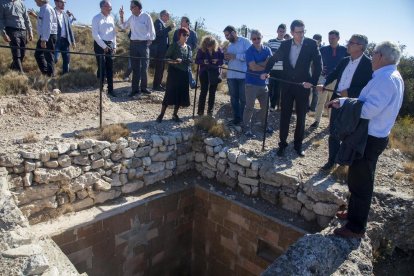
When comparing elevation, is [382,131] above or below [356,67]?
below

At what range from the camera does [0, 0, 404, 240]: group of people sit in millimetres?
3741

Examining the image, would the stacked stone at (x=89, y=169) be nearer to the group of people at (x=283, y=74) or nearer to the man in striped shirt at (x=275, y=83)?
the group of people at (x=283, y=74)

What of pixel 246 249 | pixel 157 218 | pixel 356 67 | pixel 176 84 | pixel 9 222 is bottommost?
pixel 246 249

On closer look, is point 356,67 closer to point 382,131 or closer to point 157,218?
point 382,131

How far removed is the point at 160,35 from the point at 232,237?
525 centimetres

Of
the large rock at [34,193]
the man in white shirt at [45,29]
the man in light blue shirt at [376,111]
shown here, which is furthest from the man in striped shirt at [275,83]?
the large rock at [34,193]

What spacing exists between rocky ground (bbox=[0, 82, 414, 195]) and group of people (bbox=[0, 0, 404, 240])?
0.94 ft

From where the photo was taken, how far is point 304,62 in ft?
18.4

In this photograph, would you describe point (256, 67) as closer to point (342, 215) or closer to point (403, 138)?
point (342, 215)

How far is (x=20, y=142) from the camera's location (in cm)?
536

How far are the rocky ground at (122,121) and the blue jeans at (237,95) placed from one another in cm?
45

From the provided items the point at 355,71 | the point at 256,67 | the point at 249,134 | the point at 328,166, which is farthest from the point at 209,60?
the point at 328,166

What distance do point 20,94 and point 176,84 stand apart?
3.30 metres

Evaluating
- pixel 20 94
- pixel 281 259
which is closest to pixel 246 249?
pixel 281 259
